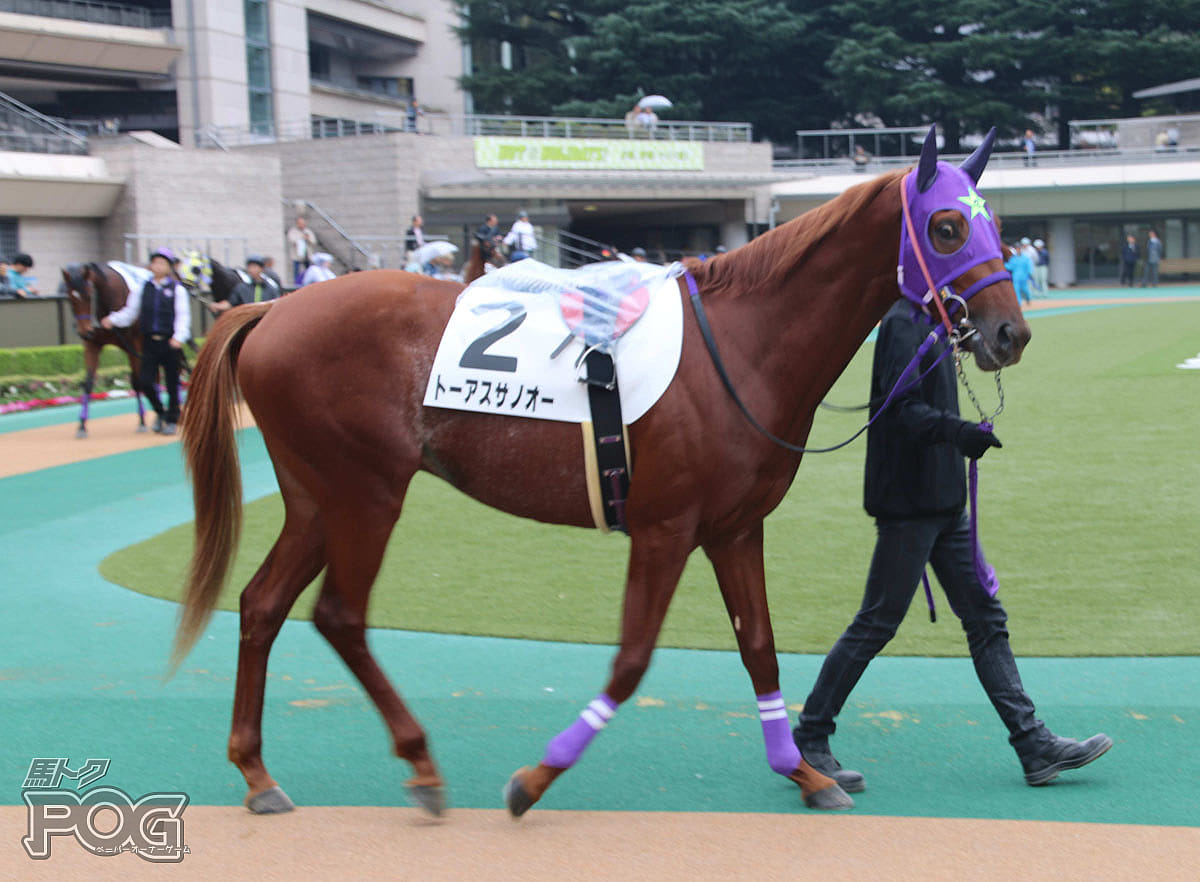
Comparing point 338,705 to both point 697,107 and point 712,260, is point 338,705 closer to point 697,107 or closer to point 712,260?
point 712,260

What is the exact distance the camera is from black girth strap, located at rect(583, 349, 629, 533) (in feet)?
A: 11.0

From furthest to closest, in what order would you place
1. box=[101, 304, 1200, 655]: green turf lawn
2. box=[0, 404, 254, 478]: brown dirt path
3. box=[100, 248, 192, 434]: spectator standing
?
box=[100, 248, 192, 434]: spectator standing
box=[0, 404, 254, 478]: brown dirt path
box=[101, 304, 1200, 655]: green turf lawn

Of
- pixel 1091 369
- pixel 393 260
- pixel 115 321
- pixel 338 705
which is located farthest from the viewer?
pixel 393 260

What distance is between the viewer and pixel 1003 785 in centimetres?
353

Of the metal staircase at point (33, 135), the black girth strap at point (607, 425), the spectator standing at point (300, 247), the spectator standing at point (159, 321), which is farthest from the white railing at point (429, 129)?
the black girth strap at point (607, 425)

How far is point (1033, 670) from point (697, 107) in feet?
144

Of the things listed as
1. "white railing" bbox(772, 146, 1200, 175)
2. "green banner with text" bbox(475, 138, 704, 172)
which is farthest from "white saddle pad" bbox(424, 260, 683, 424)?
"white railing" bbox(772, 146, 1200, 175)

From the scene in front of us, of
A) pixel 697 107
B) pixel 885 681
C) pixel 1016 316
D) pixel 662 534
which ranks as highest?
pixel 697 107

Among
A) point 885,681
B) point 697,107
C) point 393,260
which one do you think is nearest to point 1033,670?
point 885,681

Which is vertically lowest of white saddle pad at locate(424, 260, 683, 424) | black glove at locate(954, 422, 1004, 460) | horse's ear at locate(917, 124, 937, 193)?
black glove at locate(954, 422, 1004, 460)

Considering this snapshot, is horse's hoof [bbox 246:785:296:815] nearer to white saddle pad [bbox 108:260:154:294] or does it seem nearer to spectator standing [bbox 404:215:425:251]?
white saddle pad [bbox 108:260:154:294]

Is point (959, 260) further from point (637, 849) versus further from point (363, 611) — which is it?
point (363, 611)

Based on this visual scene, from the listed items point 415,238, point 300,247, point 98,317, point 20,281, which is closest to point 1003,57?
point 415,238

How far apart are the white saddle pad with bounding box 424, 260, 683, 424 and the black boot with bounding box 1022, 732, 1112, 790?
156 centimetres
